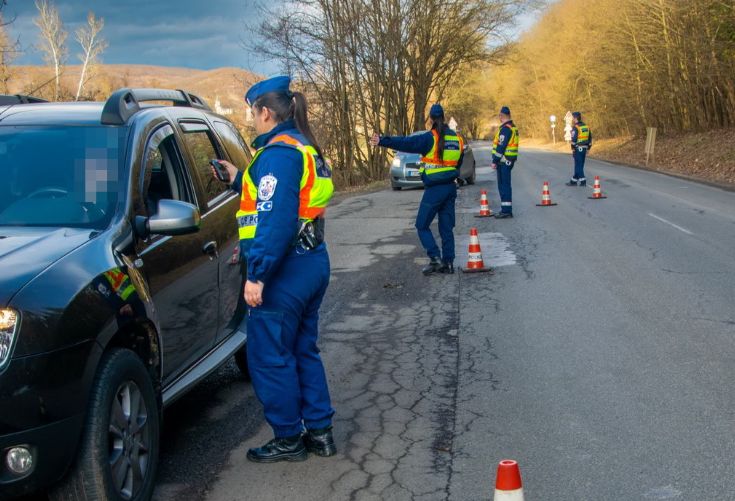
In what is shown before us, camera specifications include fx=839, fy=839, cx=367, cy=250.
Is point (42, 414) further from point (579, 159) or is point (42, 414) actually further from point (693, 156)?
point (693, 156)

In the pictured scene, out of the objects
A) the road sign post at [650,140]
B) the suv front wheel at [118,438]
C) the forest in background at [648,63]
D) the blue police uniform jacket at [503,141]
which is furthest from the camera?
the road sign post at [650,140]

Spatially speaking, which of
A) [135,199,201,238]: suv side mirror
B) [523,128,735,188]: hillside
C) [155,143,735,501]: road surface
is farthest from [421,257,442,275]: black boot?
[523,128,735,188]: hillside

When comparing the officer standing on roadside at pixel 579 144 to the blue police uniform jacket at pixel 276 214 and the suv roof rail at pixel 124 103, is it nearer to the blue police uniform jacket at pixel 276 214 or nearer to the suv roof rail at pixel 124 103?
the suv roof rail at pixel 124 103

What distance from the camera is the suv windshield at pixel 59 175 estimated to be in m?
4.04

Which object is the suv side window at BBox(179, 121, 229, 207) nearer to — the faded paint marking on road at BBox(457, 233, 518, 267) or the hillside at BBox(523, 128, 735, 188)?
the faded paint marking on road at BBox(457, 233, 518, 267)

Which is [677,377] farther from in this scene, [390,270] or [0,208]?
[390,270]

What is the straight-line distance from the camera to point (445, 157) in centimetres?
1025

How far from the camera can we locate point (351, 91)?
32000mm

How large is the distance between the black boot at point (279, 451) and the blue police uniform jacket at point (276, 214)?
0.94 metres

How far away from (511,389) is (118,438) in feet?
9.77

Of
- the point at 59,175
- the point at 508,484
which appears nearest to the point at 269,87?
the point at 59,175

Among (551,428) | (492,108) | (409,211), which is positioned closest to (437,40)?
(409,211)

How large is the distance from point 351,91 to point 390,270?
2209 centimetres

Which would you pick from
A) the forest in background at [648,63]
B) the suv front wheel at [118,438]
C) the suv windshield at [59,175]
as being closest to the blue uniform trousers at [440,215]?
the suv windshield at [59,175]
